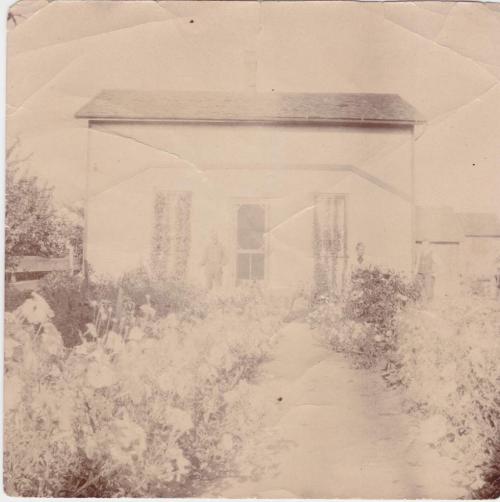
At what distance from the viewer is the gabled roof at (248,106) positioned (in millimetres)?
2082

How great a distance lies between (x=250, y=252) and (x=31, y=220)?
889 mm

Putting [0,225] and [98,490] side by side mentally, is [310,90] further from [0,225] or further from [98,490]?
[98,490]

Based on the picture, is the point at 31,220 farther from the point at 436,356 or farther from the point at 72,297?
the point at 436,356

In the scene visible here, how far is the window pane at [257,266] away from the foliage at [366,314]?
0.26 metres

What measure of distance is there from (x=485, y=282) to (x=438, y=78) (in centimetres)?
86

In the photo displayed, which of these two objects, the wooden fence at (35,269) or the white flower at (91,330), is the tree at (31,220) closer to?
the wooden fence at (35,269)

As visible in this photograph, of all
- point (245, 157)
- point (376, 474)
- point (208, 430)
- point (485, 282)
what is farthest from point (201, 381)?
point (485, 282)

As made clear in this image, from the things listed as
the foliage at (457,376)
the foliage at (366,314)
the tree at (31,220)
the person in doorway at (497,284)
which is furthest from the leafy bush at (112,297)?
the person in doorway at (497,284)

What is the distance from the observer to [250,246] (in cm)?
205

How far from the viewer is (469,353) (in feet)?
6.83

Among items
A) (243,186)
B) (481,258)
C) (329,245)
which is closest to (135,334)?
(243,186)

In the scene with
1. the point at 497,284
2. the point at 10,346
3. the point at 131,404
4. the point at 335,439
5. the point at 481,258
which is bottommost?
the point at 335,439

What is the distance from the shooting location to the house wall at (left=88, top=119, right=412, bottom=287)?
6.77ft

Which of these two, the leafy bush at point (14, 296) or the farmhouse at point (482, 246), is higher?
the farmhouse at point (482, 246)
